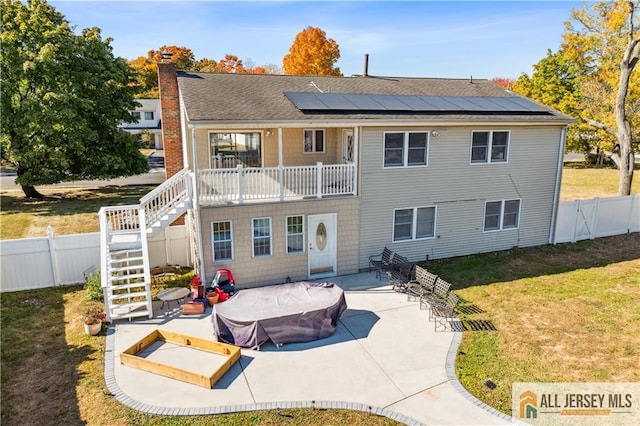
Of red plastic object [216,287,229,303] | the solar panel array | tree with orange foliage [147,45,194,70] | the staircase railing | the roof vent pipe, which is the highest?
tree with orange foliage [147,45,194,70]

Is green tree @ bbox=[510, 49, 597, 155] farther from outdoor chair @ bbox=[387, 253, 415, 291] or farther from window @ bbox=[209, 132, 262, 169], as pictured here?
window @ bbox=[209, 132, 262, 169]

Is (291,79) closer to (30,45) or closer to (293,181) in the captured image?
(293,181)

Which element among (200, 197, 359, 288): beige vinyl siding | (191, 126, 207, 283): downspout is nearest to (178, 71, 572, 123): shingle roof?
(191, 126, 207, 283): downspout

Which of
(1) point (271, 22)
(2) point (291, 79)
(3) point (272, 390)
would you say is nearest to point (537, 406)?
(3) point (272, 390)

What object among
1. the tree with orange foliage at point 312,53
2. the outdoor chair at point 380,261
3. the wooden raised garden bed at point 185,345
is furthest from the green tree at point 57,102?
the tree with orange foliage at point 312,53

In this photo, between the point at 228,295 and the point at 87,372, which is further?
the point at 228,295

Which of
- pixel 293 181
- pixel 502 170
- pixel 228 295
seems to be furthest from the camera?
pixel 502 170

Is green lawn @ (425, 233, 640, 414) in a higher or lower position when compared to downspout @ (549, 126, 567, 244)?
lower

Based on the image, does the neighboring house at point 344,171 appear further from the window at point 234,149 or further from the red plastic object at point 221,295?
the red plastic object at point 221,295
